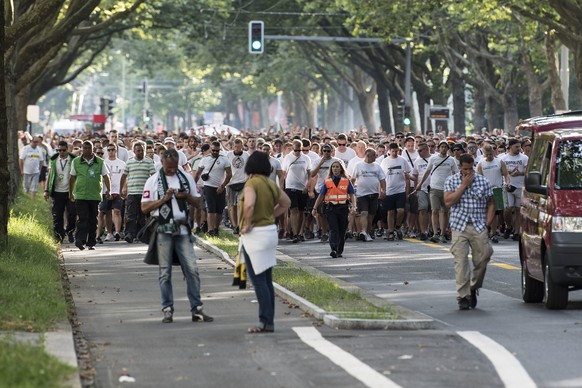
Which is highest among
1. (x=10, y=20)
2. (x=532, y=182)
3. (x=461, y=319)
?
(x=10, y=20)

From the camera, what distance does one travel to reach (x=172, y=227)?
1534 centimetres

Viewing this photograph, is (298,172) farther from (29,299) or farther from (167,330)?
(167,330)

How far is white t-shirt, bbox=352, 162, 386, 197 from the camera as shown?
28.2m

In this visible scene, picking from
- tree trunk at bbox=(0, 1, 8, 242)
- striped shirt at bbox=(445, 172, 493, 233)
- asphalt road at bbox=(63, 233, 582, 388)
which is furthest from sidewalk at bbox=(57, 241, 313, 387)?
striped shirt at bbox=(445, 172, 493, 233)

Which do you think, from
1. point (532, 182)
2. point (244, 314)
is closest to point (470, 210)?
point (532, 182)

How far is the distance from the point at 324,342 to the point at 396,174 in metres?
15.8

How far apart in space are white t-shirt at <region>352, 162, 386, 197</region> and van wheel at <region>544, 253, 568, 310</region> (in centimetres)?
1185

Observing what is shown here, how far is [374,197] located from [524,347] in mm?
15570

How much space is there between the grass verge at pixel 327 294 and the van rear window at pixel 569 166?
2.27m

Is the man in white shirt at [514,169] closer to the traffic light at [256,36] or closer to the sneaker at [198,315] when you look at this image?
the sneaker at [198,315]

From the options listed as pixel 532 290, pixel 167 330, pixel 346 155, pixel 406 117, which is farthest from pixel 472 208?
pixel 406 117

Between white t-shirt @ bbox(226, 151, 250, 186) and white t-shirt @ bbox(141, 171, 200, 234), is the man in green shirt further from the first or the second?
white t-shirt @ bbox(141, 171, 200, 234)

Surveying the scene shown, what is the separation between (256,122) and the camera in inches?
A: 5054

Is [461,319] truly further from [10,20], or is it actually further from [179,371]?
[10,20]
